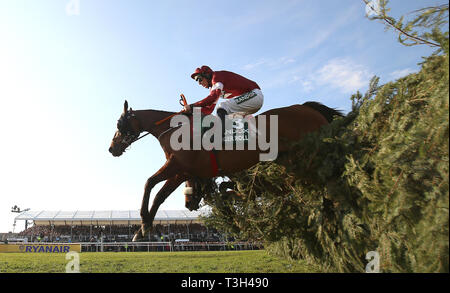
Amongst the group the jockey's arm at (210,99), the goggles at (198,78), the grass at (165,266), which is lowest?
the grass at (165,266)

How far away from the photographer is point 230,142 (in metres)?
4.65

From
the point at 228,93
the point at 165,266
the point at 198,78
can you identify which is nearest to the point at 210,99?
the point at 228,93

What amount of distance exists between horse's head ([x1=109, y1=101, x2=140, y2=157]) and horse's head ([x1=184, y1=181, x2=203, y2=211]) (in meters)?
1.25

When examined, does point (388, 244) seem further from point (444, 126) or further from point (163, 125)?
point (163, 125)

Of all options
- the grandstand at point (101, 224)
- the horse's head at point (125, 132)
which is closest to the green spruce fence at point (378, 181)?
the horse's head at point (125, 132)

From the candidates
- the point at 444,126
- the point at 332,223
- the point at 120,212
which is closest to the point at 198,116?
the point at 332,223

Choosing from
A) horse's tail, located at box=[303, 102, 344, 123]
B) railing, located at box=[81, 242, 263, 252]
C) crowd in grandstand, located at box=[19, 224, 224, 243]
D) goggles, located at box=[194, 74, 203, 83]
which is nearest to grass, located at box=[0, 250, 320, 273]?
horse's tail, located at box=[303, 102, 344, 123]

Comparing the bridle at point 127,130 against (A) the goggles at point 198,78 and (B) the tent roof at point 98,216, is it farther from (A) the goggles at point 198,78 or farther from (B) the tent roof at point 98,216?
Result: (B) the tent roof at point 98,216

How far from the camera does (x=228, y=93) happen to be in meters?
5.08

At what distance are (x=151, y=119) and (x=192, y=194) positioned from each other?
144cm

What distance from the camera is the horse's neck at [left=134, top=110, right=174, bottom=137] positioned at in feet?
17.2

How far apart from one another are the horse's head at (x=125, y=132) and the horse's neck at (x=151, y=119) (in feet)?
0.32

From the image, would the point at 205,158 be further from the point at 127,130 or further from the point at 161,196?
the point at 127,130

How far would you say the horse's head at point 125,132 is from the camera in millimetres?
5348
